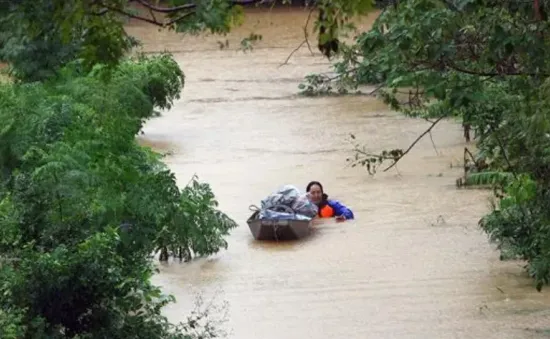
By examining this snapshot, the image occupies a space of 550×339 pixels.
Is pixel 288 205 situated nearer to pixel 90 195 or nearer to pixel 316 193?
pixel 316 193

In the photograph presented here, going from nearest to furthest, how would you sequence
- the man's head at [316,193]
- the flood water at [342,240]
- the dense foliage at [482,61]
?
the dense foliage at [482,61] → the flood water at [342,240] → the man's head at [316,193]

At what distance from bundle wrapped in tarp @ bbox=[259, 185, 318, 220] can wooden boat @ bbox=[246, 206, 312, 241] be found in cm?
25

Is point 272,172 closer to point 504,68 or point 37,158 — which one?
point 37,158

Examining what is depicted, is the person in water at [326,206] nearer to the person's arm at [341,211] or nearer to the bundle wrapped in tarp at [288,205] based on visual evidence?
the person's arm at [341,211]

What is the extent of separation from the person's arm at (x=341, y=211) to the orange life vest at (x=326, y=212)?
5 cm

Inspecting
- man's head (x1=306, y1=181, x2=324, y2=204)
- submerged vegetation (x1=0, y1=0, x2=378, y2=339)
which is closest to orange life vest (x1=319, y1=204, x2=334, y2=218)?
man's head (x1=306, y1=181, x2=324, y2=204)

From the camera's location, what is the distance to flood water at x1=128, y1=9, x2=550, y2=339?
52.1ft

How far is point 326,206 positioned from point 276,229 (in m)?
1.52

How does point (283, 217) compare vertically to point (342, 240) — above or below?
above

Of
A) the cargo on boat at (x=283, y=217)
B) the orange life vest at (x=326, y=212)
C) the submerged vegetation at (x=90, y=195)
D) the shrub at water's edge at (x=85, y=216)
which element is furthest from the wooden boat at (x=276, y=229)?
the shrub at water's edge at (x=85, y=216)

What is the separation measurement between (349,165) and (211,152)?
3.76 m

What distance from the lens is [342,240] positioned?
66.2 ft

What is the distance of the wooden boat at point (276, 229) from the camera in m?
20.1

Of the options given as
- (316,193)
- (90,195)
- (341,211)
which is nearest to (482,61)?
(90,195)
